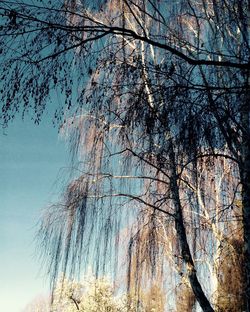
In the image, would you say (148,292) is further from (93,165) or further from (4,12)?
(4,12)

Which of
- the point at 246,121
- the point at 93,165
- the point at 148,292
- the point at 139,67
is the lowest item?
the point at 148,292

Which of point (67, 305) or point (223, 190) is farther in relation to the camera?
point (67, 305)

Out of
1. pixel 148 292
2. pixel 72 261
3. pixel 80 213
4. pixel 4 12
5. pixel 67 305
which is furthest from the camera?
pixel 67 305

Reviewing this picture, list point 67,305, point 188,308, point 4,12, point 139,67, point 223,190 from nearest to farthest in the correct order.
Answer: point 4,12, point 139,67, point 223,190, point 188,308, point 67,305

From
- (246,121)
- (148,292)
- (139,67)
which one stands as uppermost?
(139,67)

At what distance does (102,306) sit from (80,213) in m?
26.3

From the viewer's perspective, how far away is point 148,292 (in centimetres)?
673

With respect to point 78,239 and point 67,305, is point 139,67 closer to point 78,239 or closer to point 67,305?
point 78,239

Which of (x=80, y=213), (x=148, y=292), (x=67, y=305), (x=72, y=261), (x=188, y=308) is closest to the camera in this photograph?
(x=72, y=261)

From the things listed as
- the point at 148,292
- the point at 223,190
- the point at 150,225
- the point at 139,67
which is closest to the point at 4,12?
the point at 139,67

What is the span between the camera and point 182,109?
261 centimetres

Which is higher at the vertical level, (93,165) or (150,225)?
(93,165)

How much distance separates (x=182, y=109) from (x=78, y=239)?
2511 mm

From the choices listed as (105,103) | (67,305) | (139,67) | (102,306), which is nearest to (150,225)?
(105,103)
